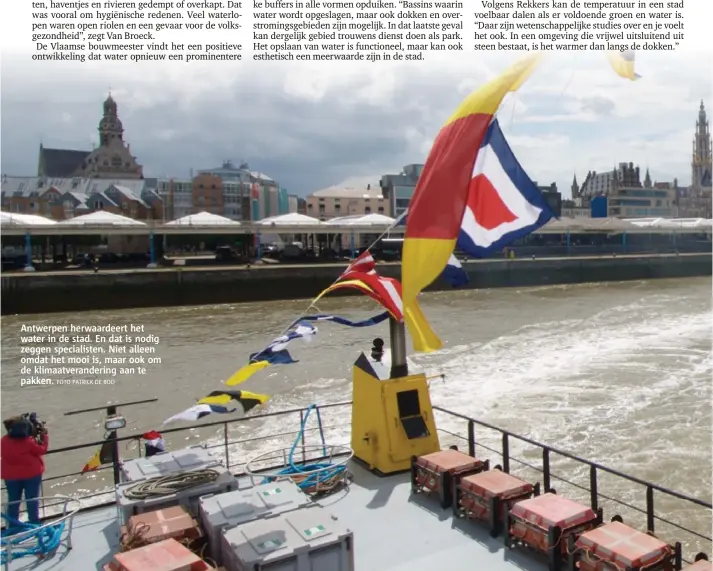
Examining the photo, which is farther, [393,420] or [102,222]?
[102,222]

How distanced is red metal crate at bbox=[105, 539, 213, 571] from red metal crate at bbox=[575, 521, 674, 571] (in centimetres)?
245

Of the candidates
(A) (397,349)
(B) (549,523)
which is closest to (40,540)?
(A) (397,349)

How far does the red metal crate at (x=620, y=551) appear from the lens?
12.5 feet

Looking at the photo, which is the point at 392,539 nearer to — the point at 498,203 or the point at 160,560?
the point at 160,560

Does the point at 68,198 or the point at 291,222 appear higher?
the point at 68,198

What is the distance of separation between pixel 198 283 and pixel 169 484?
3094 centimetres

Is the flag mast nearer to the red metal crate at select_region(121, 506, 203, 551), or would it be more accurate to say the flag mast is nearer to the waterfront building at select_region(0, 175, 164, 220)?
the red metal crate at select_region(121, 506, 203, 551)

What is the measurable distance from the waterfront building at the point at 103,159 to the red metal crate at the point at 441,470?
92.0m

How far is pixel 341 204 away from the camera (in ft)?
286

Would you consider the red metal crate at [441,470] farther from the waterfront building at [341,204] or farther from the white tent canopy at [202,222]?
the waterfront building at [341,204]

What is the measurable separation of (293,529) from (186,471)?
1.67 meters

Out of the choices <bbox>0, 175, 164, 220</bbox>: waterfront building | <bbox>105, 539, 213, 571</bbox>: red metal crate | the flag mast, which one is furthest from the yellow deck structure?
<bbox>0, 175, 164, 220</bbox>: waterfront building

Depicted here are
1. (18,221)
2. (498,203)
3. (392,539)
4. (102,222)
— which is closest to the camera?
(498,203)

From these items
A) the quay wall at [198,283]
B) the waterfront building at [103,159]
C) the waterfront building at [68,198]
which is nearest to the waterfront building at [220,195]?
the waterfront building at [68,198]
